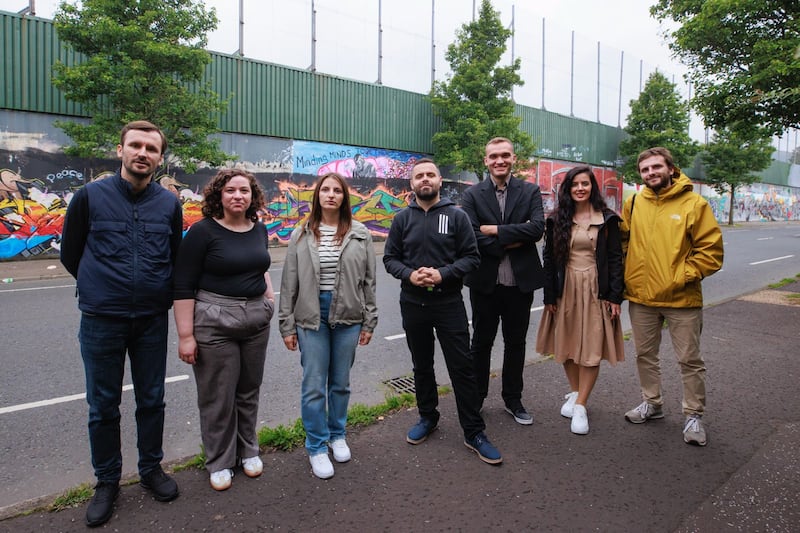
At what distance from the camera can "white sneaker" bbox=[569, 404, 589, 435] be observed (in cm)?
376

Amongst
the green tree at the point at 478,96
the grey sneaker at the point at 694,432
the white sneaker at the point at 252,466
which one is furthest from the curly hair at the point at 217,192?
the green tree at the point at 478,96

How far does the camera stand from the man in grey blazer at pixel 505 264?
385 cm

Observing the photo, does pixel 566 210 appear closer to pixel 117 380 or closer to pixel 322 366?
pixel 322 366

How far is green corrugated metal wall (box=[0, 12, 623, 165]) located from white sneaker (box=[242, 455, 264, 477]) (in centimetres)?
1496

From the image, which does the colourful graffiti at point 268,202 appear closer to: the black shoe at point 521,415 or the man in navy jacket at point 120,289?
the man in navy jacket at point 120,289

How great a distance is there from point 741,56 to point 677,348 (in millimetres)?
9151

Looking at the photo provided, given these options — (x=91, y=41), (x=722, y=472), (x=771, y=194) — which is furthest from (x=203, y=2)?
(x=771, y=194)

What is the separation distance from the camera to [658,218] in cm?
383

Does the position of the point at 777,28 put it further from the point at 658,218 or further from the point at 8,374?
the point at 8,374

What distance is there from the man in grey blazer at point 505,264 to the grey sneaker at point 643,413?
0.80 meters

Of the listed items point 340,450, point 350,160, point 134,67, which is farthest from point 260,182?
point 340,450

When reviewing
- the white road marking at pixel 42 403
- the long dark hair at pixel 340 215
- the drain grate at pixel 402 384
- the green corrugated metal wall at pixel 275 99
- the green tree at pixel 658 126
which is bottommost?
the white road marking at pixel 42 403

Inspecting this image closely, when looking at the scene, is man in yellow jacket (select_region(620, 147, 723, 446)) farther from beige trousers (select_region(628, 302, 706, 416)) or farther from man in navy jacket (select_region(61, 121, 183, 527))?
man in navy jacket (select_region(61, 121, 183, 527))

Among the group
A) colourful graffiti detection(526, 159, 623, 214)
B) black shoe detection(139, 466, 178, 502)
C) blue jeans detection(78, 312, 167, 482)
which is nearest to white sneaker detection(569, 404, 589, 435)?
black shoe detection(139, 466, 178, 502)
